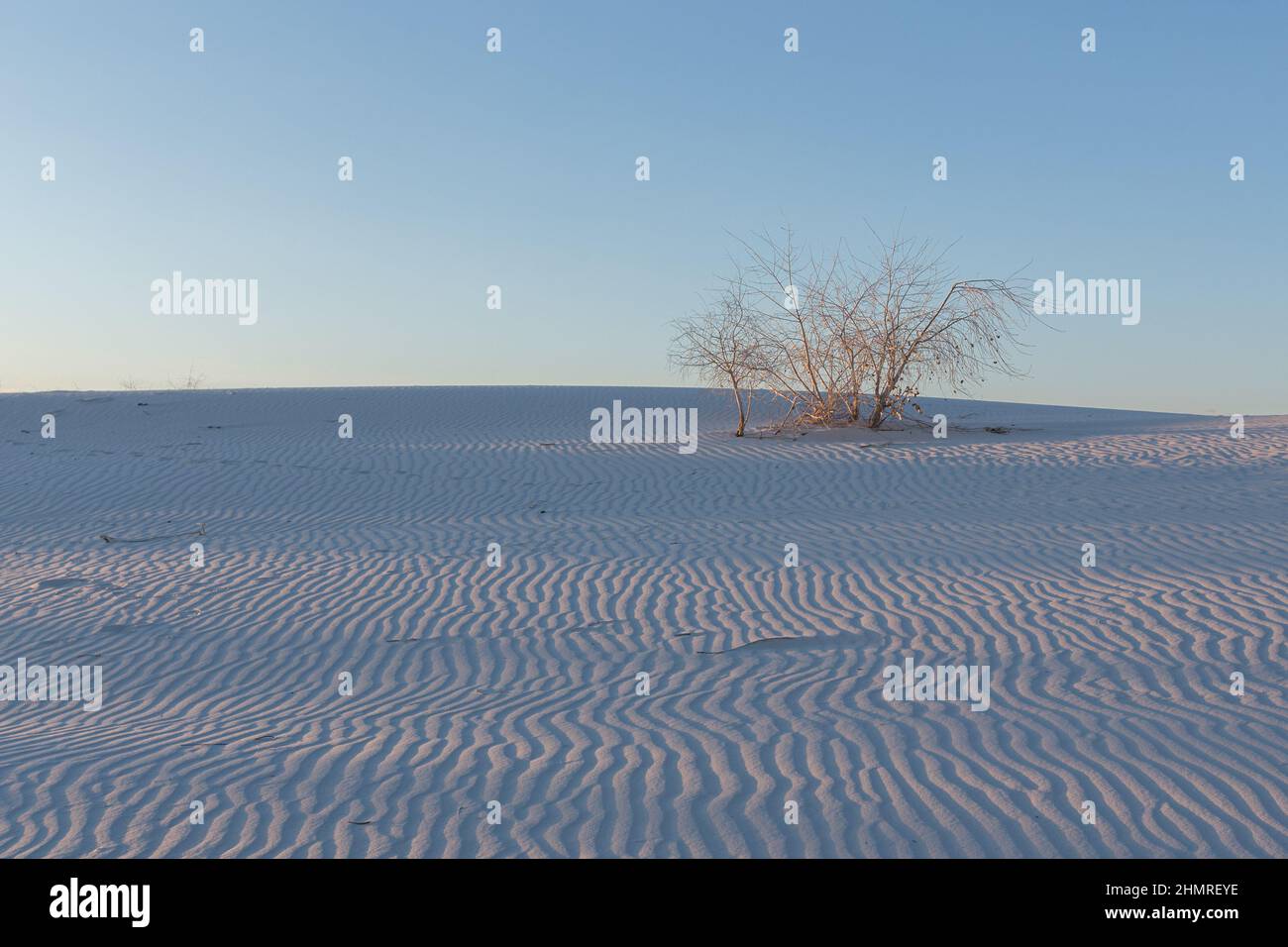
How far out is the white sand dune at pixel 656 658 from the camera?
4.42m

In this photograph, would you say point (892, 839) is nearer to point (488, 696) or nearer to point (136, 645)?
point (488, 696)

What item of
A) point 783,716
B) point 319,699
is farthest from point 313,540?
point 783,716

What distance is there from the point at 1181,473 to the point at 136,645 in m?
13.8

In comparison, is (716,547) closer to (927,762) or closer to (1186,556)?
(1186,556)

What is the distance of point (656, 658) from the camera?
23.8 ft

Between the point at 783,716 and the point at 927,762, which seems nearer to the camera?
the point at 927,762

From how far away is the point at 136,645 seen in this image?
795 cm

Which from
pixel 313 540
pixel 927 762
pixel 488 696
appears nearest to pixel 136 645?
pixel 488 696

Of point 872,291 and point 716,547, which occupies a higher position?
point 872,291

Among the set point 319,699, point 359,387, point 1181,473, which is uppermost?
point 359,387

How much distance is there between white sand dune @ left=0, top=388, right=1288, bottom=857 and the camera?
442 cm
